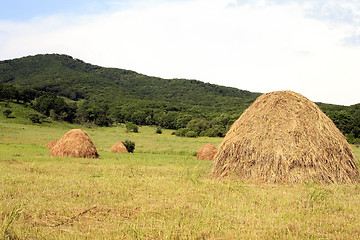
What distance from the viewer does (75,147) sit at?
79.5ft

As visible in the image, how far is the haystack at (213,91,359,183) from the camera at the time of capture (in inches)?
521

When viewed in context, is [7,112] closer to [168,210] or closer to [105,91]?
[168,210]

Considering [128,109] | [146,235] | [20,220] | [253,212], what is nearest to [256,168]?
[253,212]

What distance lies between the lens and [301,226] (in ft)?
24.0

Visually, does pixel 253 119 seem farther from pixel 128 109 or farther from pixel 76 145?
pixel 128 109

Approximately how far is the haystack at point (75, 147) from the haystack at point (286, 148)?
41.3ft

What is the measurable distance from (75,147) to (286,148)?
54.0 ft

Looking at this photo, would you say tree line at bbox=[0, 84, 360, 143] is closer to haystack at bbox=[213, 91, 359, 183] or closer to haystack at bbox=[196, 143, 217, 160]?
haystack at bbox=[196, 143, 217, 160]

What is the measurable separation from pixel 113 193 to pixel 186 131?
5924cm

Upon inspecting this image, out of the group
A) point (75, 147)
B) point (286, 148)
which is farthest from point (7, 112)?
point (286, 148)

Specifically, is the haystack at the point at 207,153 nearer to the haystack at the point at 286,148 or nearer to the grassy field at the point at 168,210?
the haystack at the point at 286,148

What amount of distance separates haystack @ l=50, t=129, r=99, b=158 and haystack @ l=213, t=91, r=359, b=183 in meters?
12.6

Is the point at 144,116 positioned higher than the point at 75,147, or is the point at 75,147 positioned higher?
the point at 144,116

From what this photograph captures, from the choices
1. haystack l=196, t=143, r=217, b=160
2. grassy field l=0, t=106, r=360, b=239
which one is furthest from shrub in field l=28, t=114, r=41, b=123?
grassy field l=0, t=106, r=360, b=239
